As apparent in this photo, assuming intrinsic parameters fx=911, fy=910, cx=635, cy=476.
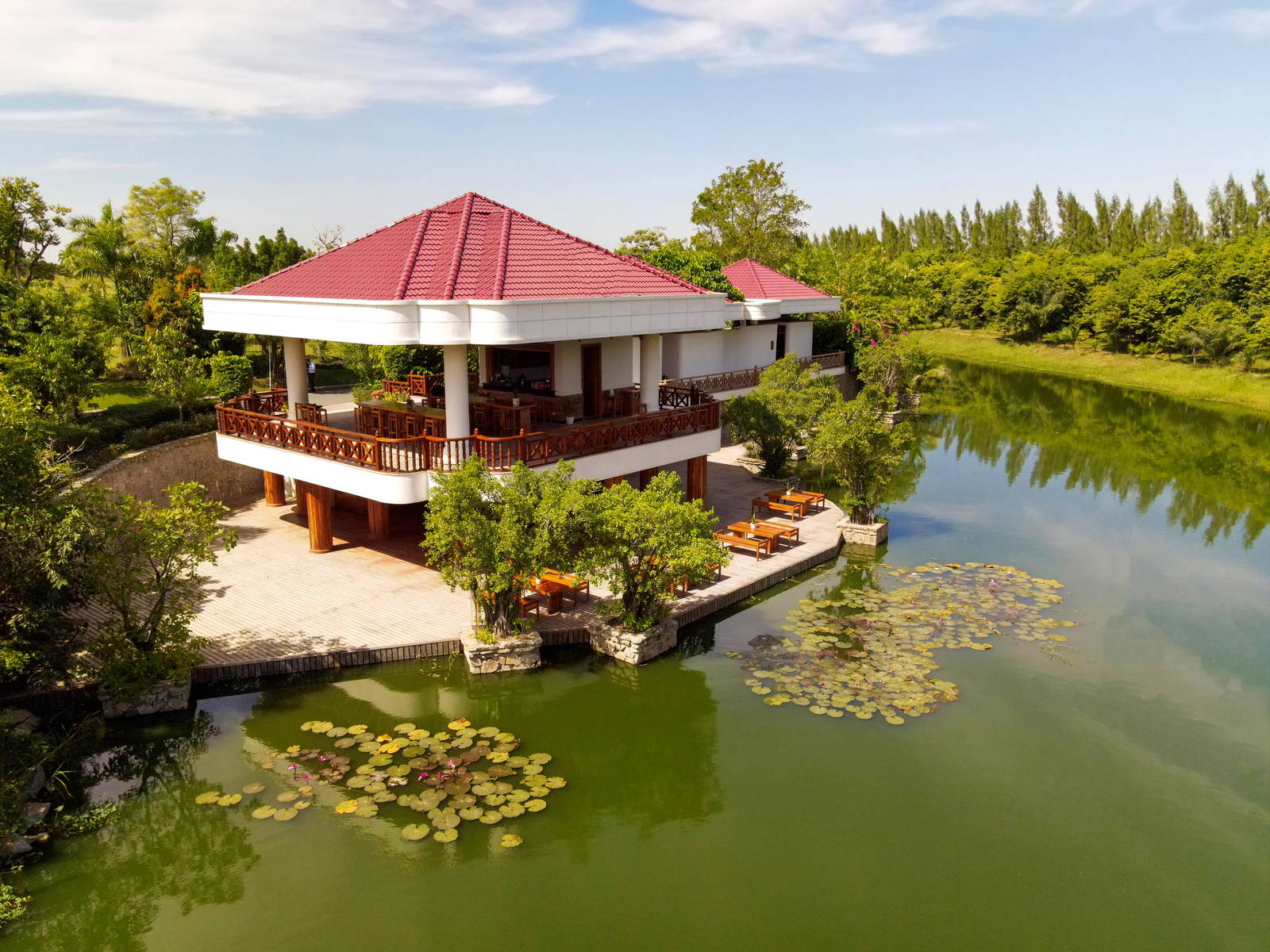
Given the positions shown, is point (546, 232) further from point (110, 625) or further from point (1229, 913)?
point (1229, 913)

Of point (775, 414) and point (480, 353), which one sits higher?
point (480, 353)

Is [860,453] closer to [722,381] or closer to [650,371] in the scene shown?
[650,371]

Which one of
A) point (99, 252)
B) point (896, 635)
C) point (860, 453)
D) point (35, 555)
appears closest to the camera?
point (35, 555)

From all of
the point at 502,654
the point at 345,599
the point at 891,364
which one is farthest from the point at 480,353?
the point at 891,364

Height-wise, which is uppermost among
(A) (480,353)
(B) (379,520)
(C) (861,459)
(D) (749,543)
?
(A) (480,353)

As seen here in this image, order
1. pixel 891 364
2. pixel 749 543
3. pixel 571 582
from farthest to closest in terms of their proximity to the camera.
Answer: pixel 891 364 → pixel 749 543 → pixel 571 582

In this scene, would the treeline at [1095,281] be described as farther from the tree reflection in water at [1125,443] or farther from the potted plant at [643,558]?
the potted plant at [643,558]

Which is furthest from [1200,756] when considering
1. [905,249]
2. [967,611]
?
[905,249]
